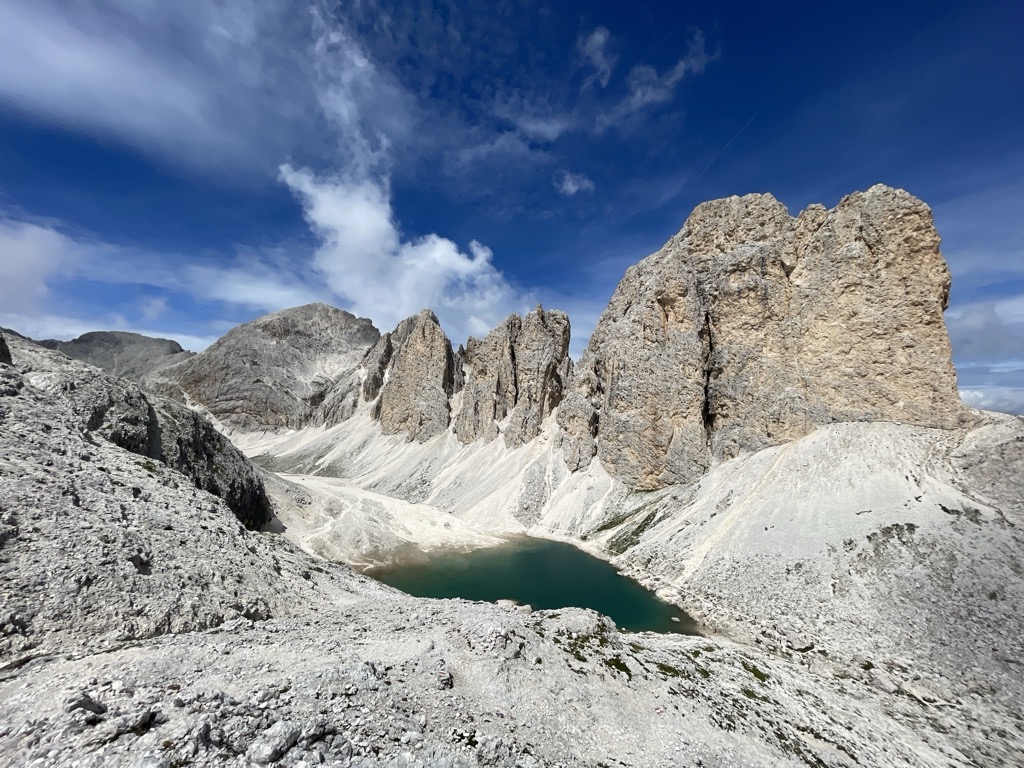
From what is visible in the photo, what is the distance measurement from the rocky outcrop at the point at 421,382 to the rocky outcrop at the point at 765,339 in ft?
153

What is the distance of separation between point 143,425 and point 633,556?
168ft

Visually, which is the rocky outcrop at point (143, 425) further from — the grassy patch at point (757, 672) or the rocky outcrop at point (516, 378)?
the rocky outcrop at point (516, 378)

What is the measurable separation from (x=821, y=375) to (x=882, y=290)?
494 inches

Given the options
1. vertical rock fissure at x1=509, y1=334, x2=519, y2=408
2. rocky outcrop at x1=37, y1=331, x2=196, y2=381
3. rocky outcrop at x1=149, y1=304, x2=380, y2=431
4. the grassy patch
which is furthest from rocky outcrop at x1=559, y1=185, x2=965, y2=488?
rocky outcrop at x1=37, y1=331, x2=196, y2=381

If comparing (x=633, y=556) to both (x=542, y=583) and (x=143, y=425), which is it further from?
(x=143, y=425)

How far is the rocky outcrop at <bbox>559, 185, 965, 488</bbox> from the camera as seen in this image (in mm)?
53094

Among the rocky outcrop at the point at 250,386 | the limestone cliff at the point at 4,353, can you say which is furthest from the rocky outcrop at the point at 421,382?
the limestone cliff at the point at 4,353

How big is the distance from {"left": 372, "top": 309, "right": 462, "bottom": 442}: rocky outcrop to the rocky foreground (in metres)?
34.1

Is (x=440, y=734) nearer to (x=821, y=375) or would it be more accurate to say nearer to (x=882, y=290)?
(x=821, y=375)

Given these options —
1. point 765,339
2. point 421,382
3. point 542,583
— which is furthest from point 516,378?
point 542,583

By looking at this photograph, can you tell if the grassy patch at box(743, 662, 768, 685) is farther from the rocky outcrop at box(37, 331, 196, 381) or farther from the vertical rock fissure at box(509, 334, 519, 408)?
the rocky outcrop at box(37, 331, 196, 381)

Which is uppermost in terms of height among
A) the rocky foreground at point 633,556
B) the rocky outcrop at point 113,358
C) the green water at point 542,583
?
the rocky outcrop at point 113,358

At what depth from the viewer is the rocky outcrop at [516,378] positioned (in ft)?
328

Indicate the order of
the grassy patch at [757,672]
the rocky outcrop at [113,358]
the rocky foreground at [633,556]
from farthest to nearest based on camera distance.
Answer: the rocky outcrop at [113,358], the grassy patch at [757,672], the rocky foreground at [633,556]
